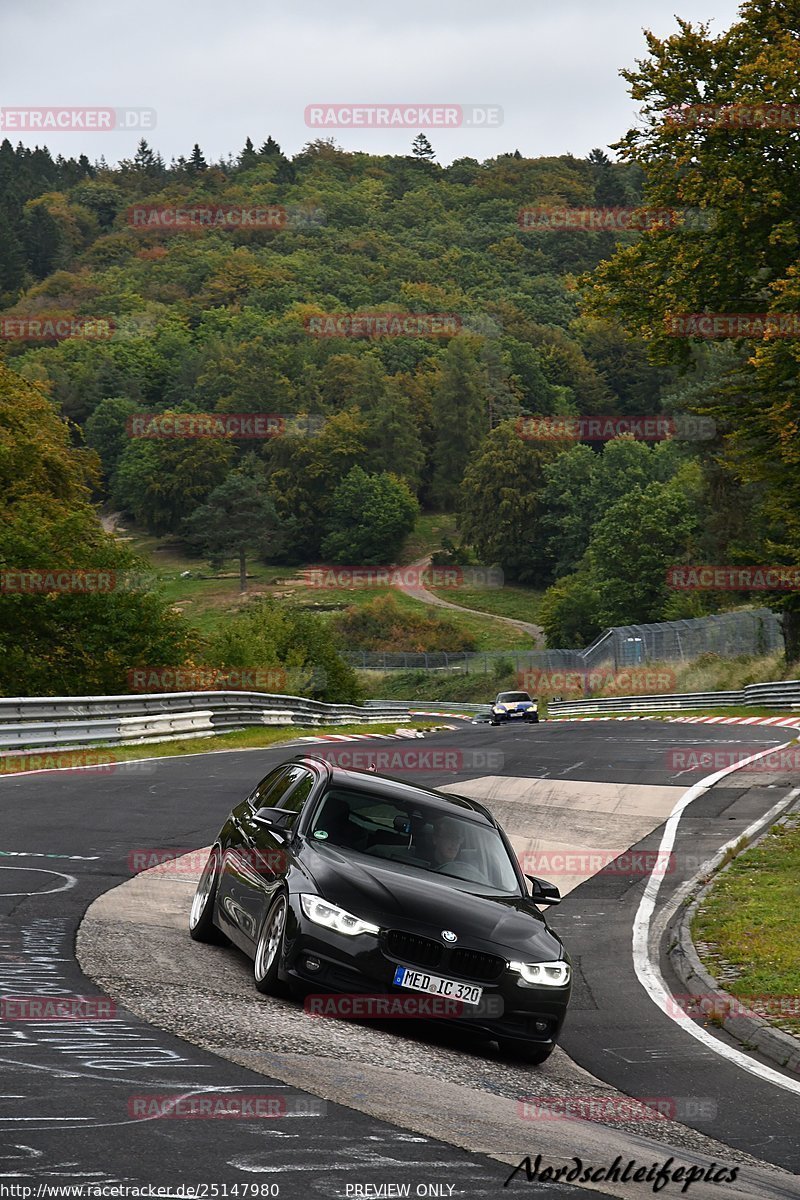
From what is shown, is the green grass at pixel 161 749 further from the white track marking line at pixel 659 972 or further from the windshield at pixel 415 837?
the windshield at pixel 415 837

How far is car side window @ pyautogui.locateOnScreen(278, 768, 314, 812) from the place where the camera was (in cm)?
959

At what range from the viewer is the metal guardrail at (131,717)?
78.0 feet

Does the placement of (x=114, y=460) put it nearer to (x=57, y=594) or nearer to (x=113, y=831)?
(x=57, y=594)

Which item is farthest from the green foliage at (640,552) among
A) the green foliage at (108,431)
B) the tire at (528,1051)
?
the green foliage at (108,431)

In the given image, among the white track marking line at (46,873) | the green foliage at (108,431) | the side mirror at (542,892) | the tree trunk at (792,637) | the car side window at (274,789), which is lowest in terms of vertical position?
the tree trunk at (792,637)

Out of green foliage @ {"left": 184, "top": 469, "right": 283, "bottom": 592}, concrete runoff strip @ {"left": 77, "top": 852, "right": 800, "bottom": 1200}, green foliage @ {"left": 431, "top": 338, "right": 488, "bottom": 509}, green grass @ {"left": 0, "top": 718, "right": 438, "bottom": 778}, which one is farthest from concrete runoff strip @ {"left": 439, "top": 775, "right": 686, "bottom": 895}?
green foliage @ {"left": 431, "top": 338, "right": 488, "bottom": 509}

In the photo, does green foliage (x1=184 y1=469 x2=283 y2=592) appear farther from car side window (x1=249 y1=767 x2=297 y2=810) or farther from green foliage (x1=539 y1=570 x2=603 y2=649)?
car side window (x1=249 y1=767 x2=297 y2=810)

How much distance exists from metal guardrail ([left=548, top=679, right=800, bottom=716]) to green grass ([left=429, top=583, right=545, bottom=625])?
215 feet

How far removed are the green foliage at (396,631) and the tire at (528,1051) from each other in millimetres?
103629

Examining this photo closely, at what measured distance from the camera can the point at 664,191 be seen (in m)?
29.7

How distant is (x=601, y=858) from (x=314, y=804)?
849cm

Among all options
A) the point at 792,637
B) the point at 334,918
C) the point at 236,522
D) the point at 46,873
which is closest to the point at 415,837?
the point at 334,918

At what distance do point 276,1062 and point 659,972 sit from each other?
5513 mm

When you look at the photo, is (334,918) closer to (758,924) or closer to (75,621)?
(758,924)
